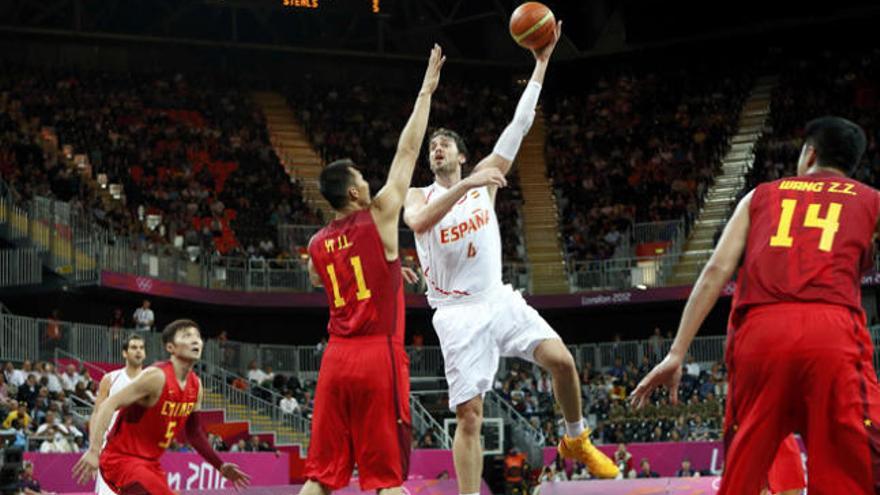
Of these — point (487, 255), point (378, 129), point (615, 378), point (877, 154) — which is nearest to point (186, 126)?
point (378, 129)

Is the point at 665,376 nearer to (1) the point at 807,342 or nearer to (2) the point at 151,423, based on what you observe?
(1) the point at 807,342

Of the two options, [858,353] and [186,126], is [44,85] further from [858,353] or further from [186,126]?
[858,353]

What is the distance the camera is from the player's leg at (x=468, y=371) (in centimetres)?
923

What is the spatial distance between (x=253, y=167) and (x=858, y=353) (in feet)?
104

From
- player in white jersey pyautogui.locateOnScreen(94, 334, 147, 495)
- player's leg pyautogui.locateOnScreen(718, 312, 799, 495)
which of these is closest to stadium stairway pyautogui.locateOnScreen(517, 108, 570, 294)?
player in white jersey pyautogui.locateOnScreen(94, 334, 147, 495)

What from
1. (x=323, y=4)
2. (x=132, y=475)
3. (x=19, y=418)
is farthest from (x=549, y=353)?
(x=323, y=4)

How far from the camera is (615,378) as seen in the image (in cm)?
3095

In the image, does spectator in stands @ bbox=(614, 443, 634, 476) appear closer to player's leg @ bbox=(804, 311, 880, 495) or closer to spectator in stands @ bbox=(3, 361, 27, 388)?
spectator in stands @ bbox=(3, 361, 27, 388)

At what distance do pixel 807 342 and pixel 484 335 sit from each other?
4066mm

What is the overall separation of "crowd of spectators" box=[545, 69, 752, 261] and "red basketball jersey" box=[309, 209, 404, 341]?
2719 cm

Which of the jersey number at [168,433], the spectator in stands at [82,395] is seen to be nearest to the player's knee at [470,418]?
the jersey number at [168,433]

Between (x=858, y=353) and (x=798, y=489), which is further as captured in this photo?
(x=798, y=489)

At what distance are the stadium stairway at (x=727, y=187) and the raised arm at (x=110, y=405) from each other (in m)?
24.0

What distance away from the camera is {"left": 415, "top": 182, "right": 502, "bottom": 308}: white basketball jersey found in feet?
31.9
